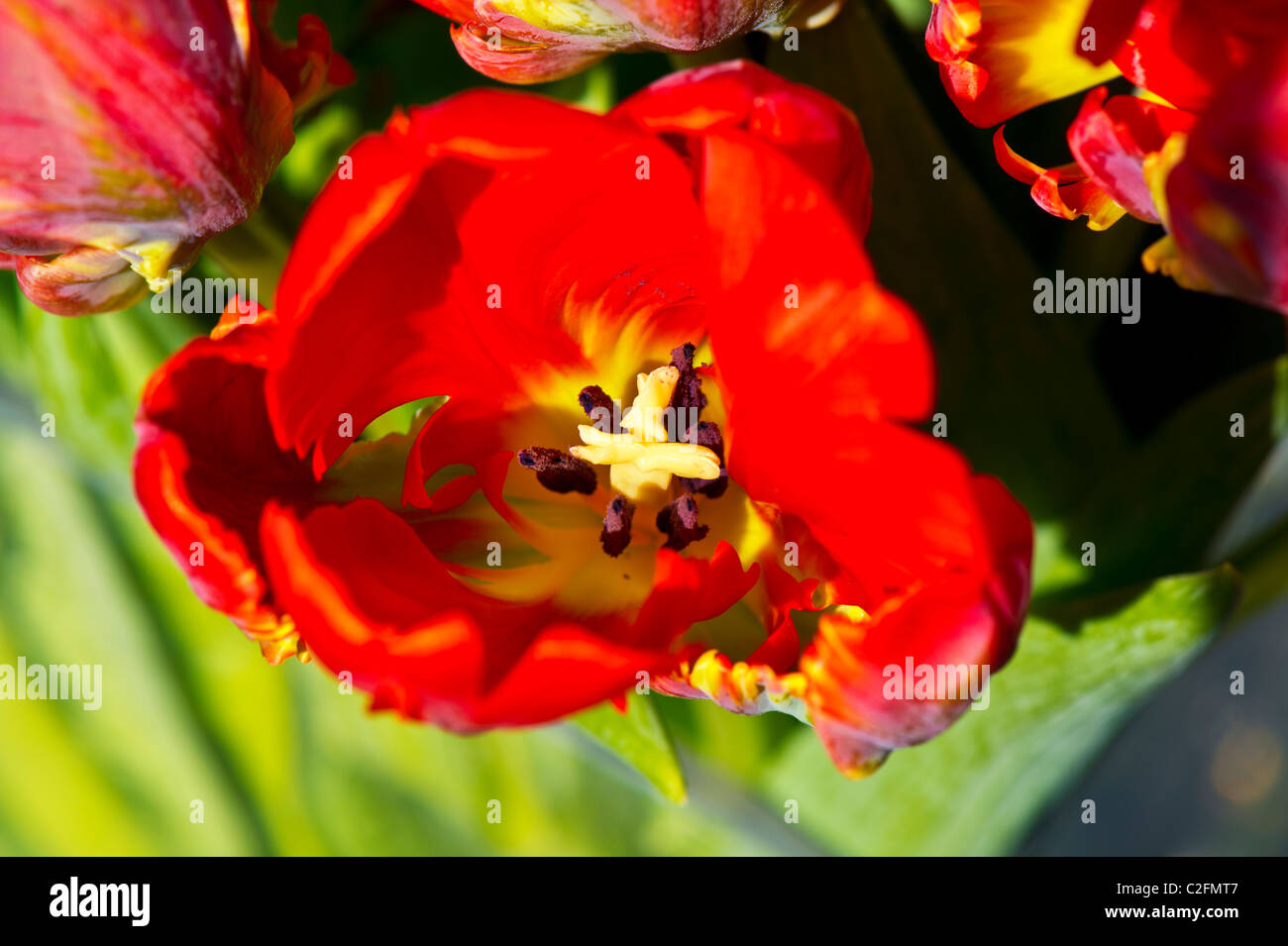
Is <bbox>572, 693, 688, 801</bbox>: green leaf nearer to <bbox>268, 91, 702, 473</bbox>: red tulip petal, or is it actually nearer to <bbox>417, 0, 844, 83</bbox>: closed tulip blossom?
<bbox>268, 91, 702, 473</bbox>: red tulip petal

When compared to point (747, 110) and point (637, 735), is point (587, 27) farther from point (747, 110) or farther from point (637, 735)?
point (637, 735)

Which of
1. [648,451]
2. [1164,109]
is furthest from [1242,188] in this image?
[648,451]

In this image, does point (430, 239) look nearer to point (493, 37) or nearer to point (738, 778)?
point (493, 37)

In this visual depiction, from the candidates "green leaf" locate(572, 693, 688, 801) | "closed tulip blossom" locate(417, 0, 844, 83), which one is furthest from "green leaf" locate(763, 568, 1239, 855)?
"closed tulip blossom" locate(417, 0, 844, 83)

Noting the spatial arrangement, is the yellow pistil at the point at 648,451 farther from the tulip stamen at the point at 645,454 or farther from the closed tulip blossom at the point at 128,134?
the closed tulip blossom at the point at 128,134

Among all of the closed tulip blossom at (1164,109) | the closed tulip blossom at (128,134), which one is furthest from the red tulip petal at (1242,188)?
the closed tulip blossom at (128,134)
